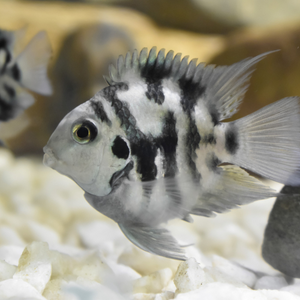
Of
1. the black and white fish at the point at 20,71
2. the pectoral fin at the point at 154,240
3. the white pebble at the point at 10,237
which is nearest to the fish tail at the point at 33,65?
the black and white fish at the point at 20,71

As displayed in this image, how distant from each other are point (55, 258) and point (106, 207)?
0.35 metres

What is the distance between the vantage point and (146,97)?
0.88 meters

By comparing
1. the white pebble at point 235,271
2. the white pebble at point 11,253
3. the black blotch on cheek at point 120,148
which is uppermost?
the black blotch on cheek at point 120,148

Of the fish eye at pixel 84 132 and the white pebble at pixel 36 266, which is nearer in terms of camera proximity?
the fish eye at pixel 84 132

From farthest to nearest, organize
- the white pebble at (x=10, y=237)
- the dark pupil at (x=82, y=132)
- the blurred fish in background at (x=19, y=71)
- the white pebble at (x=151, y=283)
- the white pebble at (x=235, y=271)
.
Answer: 1. the blurred fish in background at (x=19, y=71)
2. the white pebble at (x=10, y=237)
3. the white pebble at (x=235, y=271)
4. the white pebble at (x=151, y=283)
5. the dark pupil at (x=82, y=132)

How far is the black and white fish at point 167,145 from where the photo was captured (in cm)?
Result: 83

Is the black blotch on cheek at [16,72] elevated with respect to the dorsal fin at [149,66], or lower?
lower

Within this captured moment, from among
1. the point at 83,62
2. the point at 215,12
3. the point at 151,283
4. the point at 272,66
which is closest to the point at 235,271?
the point at 151,283

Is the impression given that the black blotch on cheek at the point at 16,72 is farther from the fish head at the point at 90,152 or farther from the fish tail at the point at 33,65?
the fish head at the point at 90,152

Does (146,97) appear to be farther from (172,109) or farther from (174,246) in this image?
(174,246)

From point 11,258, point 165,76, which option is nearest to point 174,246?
point 165,76

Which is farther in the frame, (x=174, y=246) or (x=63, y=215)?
(x=63, y=215)

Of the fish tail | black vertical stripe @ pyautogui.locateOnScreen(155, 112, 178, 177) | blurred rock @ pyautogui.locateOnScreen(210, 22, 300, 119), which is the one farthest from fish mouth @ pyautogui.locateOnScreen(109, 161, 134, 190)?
the fish tail

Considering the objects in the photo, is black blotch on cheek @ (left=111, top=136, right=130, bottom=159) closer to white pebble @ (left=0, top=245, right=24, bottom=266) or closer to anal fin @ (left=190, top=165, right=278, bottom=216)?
anal fin @ (left=190, top=165, right=278, bottom=216)
